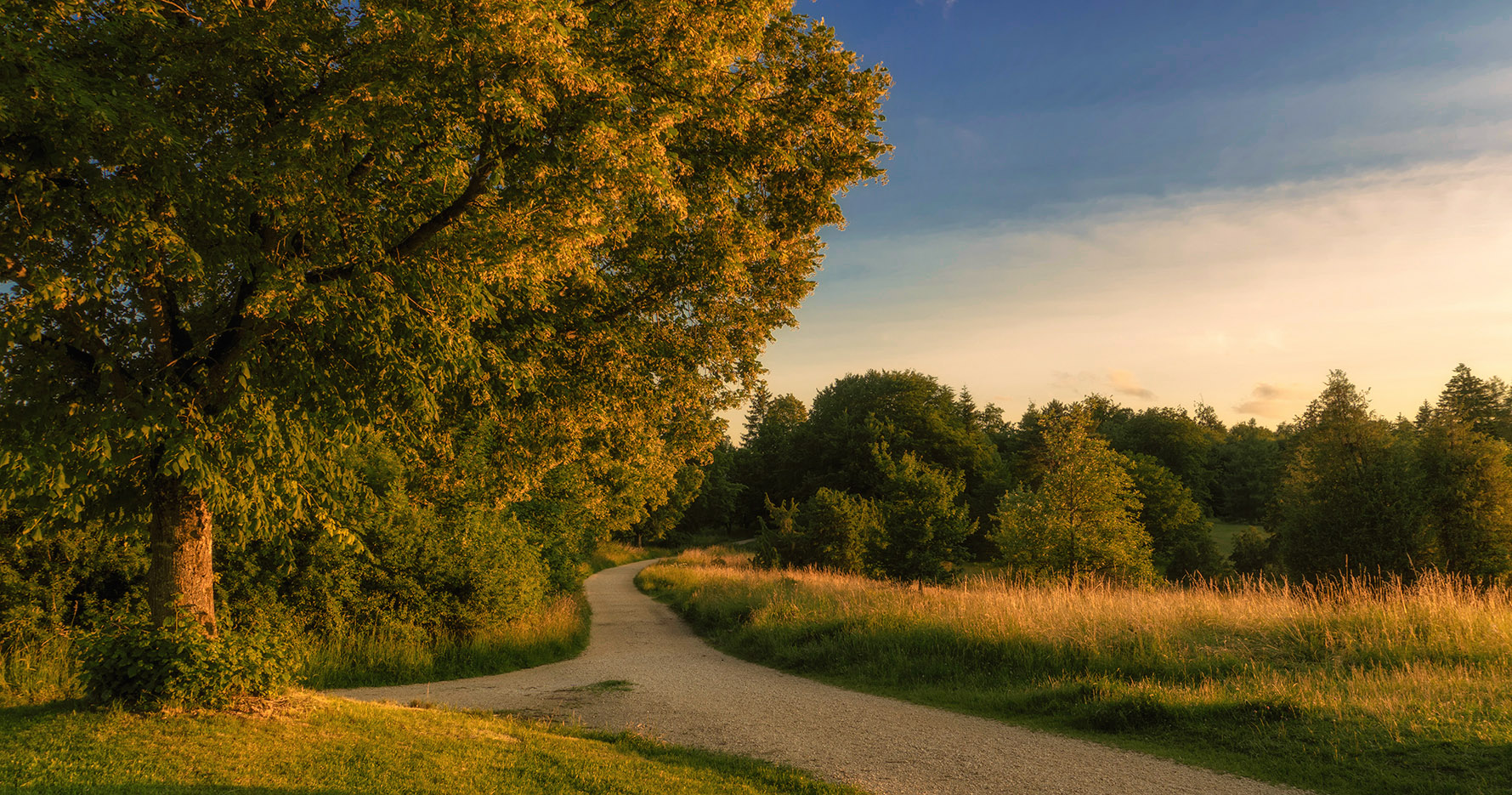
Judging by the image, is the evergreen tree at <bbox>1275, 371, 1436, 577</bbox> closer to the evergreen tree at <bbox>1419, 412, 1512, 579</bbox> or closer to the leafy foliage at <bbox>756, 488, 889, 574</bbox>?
the evergreen tree at <bbox>1419, 412, 1512, 579</bbox>

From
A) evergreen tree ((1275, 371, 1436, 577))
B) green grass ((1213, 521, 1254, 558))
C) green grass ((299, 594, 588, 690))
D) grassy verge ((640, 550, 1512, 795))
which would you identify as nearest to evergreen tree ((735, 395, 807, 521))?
green grass ((1213, 521, 1254, 558))

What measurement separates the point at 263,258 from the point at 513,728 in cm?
576

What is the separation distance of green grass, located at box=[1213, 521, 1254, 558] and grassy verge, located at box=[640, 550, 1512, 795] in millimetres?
48354

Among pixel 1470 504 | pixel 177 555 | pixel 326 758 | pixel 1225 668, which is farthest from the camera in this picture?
pixel 1470 504

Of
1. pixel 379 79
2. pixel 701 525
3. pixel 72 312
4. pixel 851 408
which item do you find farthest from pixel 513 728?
pixel 701 525

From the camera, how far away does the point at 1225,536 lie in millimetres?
66500

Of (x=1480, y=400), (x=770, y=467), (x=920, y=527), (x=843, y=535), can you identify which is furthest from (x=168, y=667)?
(x=1480, y=400)

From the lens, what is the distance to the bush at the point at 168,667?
7336 millimetres

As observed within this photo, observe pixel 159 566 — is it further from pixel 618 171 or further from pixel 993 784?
pixel 993 784

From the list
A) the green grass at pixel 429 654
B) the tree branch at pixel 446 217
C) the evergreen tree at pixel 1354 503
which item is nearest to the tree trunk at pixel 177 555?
the tree branch at pixel 446 217

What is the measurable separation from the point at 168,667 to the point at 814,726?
23.3 feet

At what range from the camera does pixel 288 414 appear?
7.64 meters

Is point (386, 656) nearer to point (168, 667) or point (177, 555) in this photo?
point (177, 555)

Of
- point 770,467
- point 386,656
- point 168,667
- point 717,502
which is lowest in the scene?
point 386,656
